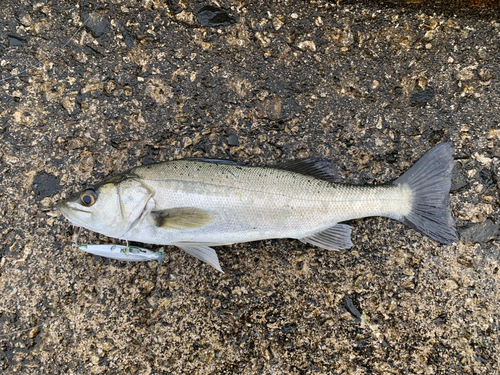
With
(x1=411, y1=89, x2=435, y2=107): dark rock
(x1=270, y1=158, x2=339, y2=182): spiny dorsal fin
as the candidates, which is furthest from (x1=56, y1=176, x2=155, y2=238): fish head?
(x1=411, y1=89, x2=435, y2=107): dark rock

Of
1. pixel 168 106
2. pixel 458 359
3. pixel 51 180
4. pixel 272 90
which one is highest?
pixel 272 90

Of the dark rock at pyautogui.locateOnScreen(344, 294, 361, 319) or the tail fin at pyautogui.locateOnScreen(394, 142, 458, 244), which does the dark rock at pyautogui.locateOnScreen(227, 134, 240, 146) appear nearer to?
the tail fin at pyautogui.locateOnScreen(394, 142, 458, 244)

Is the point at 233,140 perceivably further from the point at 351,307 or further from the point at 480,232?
the point at 480,232

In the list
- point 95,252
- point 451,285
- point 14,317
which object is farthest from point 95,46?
point 451,285

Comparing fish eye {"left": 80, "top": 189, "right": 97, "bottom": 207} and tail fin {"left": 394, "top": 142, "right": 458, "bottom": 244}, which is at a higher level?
tail fin {"left": 394, "top": 142, "right": 458, "bottom": 244}

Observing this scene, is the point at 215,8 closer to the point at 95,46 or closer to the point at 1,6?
the point at 95,46

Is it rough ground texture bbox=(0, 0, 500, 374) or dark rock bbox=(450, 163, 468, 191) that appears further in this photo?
dark rock bbox=(450, 163, 468, 191)
